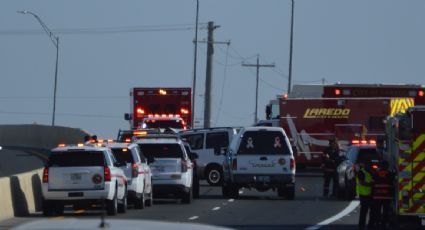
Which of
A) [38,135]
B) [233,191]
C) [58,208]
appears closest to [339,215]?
[58,208]

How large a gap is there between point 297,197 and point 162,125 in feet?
56.9

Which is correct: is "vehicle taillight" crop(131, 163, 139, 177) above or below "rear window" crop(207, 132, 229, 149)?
below

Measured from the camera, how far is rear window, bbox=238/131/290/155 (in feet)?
113

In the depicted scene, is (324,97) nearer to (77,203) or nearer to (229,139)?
(229,139)

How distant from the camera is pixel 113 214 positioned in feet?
89.9

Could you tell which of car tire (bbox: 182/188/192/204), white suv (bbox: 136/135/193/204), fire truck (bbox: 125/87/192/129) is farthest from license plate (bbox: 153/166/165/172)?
fire truck (bbox: 125/87/192/129)

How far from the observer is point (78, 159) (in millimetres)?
27359

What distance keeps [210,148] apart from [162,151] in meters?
8.13

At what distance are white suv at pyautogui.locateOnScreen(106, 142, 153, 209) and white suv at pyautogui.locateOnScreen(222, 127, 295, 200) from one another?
4.40 m

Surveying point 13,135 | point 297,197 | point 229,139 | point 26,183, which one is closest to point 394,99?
point 229,139

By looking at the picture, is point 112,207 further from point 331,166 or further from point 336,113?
point 336,113

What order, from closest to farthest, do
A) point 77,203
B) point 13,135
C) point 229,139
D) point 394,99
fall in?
point 77,203 < point 229,139 < point 394,99 < point 13,135

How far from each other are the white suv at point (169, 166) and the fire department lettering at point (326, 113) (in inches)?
591

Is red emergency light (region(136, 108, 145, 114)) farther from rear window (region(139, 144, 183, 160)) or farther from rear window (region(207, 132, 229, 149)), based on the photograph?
rear window (region(139, 144, 183, 160))
